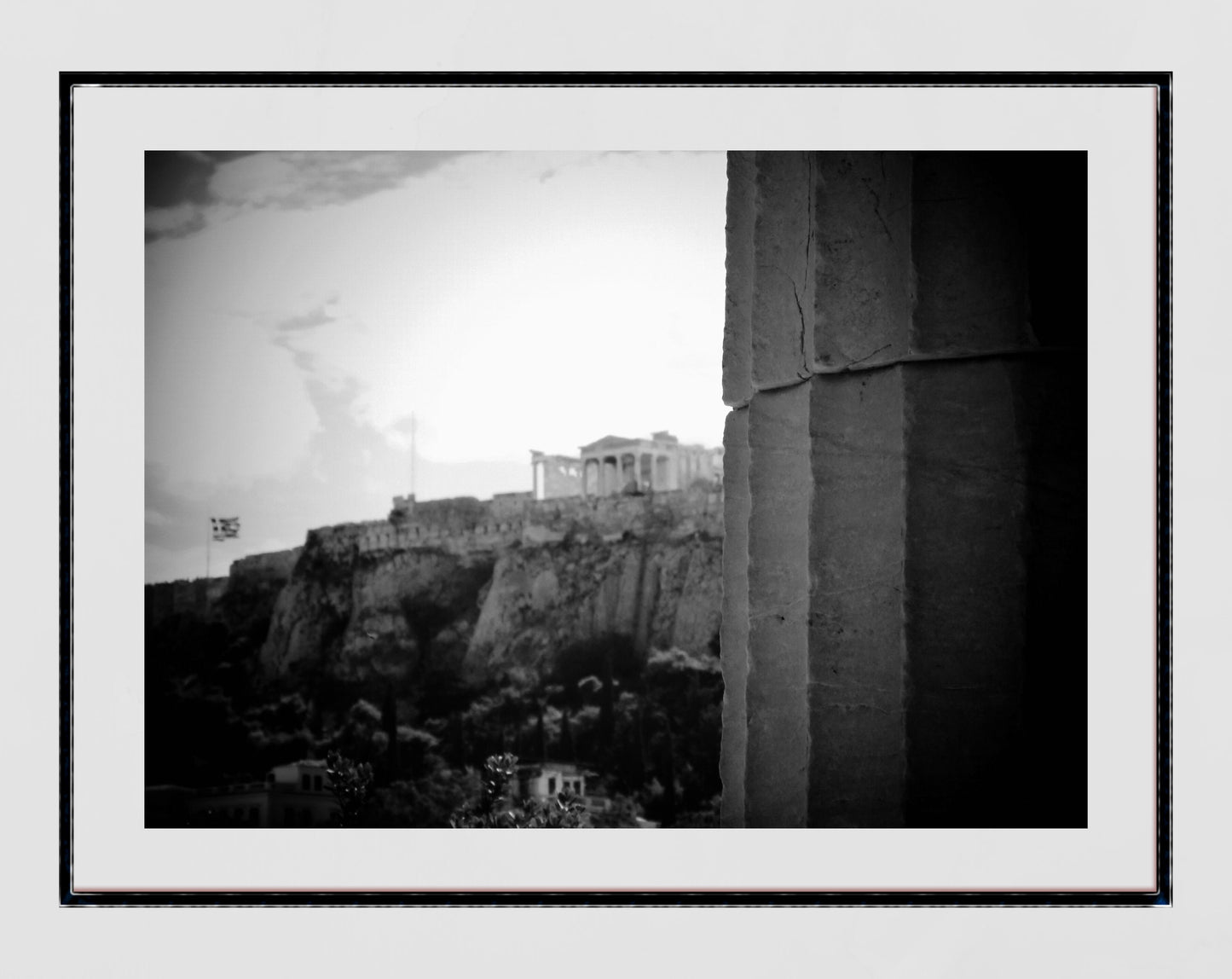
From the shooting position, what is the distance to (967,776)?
6.85 ft

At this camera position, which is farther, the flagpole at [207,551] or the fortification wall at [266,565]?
the fortification wall at [266,565]

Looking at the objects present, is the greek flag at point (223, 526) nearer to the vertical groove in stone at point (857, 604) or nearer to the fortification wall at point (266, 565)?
the fortification wall at point (266, 565)

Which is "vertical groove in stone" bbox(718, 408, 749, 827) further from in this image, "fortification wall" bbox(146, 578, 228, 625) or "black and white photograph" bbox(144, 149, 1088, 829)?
"fortification wall" bbox(146, 578, 228, 625)

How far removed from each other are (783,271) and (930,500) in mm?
619

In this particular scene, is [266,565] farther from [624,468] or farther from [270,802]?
[270,802]

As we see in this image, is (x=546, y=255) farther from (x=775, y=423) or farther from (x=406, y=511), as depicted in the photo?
(x=775, y=423)

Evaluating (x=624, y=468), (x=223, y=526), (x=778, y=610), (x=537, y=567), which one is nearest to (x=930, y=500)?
(x=778, y=610)

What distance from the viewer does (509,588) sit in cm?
3862

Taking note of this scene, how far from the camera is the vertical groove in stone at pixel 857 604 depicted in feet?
6.95

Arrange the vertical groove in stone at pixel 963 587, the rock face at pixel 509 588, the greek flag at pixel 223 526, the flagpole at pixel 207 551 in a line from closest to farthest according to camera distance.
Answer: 1. the vertical groove in stone at pixel 963 587
2. the flagpole at pixel 207 551
3. the greek flag at pixel 223 526
4. the rock face at pixel 509 588

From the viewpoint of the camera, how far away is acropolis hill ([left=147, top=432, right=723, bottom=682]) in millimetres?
31828

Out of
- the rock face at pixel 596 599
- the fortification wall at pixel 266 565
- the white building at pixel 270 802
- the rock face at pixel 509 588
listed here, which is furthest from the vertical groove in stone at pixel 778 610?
the rock face at pixel 596 599

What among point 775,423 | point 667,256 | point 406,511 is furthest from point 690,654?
point 775,423
